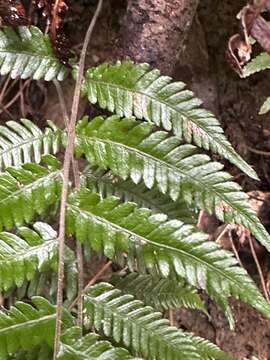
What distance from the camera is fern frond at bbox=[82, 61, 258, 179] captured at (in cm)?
134

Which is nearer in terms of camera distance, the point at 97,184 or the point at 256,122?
the point at 97,184

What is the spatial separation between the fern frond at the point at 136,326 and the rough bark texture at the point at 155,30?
665 mm

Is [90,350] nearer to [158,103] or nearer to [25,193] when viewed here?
[25,193]

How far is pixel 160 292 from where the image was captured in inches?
59.8

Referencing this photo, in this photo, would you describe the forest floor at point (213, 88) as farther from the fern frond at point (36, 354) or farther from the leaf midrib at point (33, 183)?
the fern frond at point (36, 354)

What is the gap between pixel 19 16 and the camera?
1409 millimetres

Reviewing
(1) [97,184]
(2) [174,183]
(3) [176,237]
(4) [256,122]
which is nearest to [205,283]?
(3) [176,237]

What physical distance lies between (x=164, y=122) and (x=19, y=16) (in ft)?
1.42

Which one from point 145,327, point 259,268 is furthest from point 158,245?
point 259,268

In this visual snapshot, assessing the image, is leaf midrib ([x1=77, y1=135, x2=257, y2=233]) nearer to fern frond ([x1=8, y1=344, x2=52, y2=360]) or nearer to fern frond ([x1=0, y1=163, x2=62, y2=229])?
fern frond ([x1=0, y1=163, x2=62, y2=229])

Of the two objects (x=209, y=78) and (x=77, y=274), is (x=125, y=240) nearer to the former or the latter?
(x=77, y=274)

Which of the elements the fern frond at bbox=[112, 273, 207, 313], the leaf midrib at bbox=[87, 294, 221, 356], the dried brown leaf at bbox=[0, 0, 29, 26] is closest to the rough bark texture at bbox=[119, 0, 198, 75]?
the dried brown leaf at bbox=[0, 0, 29, 26]

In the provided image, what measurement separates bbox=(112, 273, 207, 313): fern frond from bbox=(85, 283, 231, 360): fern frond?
0.79 ft

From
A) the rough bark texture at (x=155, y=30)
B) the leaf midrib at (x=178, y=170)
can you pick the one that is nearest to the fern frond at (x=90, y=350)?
the leaf midrib at (x=178, y=170)
